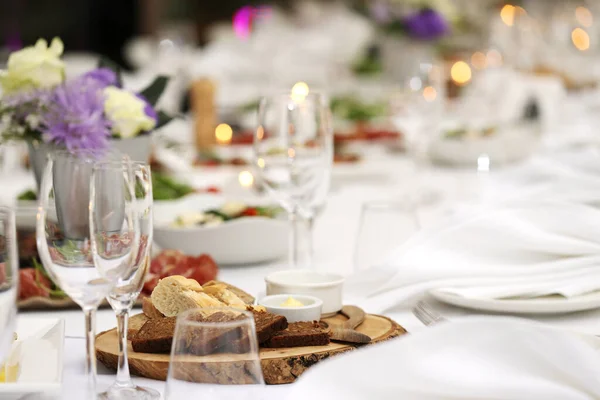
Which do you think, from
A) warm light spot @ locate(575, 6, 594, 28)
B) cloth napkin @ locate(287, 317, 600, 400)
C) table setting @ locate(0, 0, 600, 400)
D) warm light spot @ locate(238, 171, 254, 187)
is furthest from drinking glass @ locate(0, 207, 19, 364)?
warm light spot @ locate(575, 6, 594, 28)

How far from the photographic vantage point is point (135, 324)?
1045mm

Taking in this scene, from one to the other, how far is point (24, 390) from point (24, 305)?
0.44 meters

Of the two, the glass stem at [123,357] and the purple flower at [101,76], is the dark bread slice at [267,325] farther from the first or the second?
the purple flower at [101,76]

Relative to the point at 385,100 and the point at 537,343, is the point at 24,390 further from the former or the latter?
the point at 385,100

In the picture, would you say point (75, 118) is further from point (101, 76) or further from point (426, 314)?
point (426, 314)

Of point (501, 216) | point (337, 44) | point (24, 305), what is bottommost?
point (24, 305)

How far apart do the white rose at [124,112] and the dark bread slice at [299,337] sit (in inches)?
26.3

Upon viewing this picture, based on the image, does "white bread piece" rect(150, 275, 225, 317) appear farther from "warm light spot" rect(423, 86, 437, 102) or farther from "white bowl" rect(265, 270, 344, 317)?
"warm light spot" rect(423, 86, 437, 102)

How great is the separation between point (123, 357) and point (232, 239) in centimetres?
61

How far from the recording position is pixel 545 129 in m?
3.48

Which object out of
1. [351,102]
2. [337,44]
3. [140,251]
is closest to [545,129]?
[351,102]

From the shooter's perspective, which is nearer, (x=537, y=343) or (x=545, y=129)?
(x=537, y=343)

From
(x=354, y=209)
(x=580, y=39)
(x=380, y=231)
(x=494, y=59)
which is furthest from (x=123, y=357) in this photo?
(x=580, y=39)

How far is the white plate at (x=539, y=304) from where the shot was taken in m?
1.13
